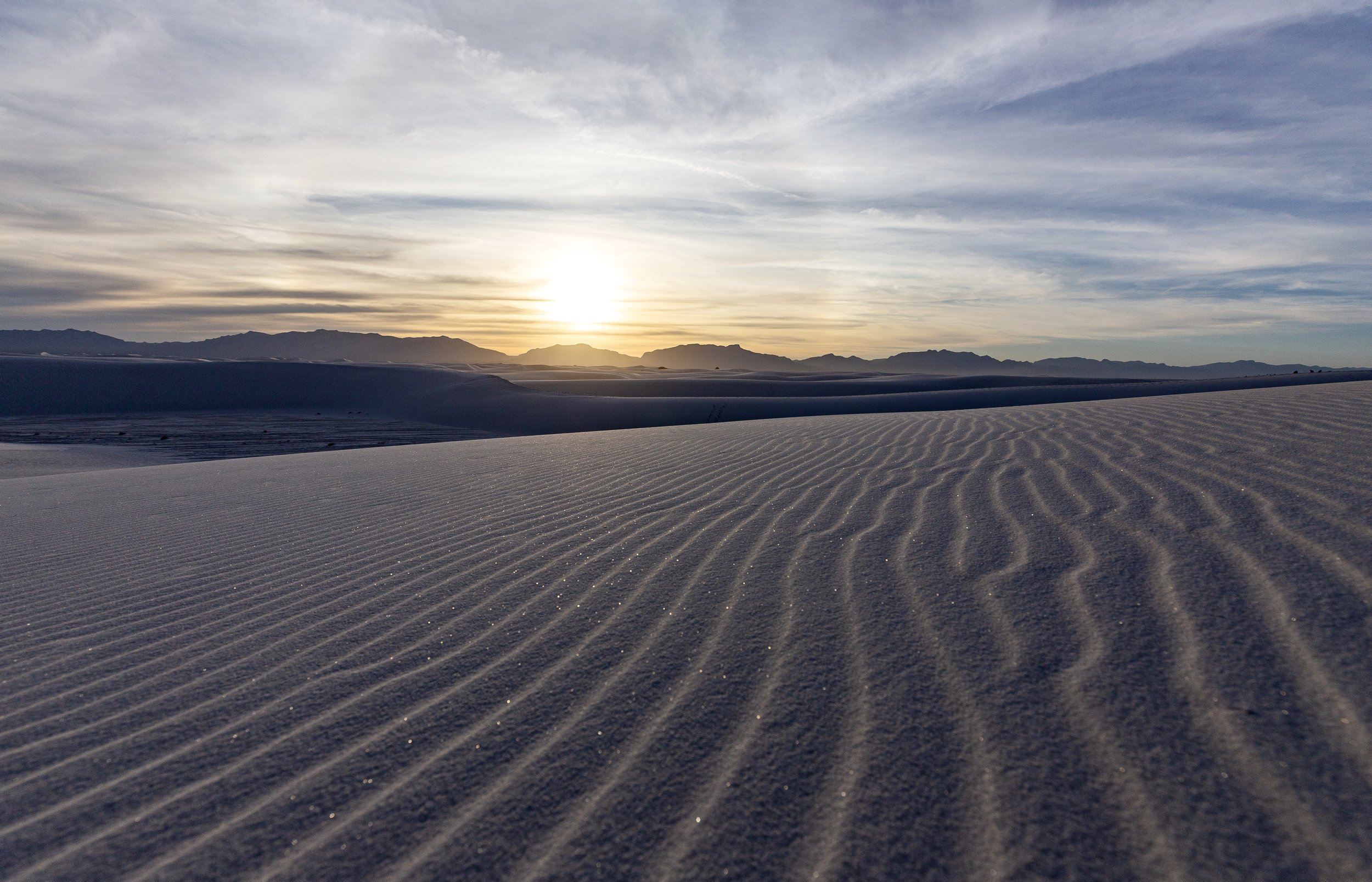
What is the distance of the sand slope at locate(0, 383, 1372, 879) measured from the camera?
1520 millimetres

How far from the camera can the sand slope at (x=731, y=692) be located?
4.99ft

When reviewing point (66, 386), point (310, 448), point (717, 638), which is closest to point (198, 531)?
point (717, 638)

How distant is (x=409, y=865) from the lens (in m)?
1.49

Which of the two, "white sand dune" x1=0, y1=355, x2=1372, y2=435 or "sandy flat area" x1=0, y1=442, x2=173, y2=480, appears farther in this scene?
"white sand dune" x1=0, y1=355, x2=1372, y2=435

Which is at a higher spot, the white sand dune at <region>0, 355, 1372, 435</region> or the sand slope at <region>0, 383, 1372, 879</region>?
the white sand dune at <region>0, 355, 1372, 435</region>

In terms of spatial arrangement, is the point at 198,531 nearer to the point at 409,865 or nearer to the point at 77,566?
the point at 77,566

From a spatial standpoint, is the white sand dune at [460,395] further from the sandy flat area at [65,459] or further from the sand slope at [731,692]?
the sand slope at [731,692]

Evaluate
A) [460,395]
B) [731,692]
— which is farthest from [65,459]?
[460,395]

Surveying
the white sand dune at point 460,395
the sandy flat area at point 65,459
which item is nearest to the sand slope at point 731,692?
the sandy flat area at point 65,459

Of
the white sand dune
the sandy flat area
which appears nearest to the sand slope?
the sandy flat area

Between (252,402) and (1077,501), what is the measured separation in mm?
41725

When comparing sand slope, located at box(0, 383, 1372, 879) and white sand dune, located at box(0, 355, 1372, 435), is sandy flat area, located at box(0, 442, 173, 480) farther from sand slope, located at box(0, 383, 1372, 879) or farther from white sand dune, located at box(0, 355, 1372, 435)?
white sand dune, located at box(0, 355, 1372, 435)

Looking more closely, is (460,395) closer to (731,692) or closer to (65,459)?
(65,459)

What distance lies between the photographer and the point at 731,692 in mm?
2092
